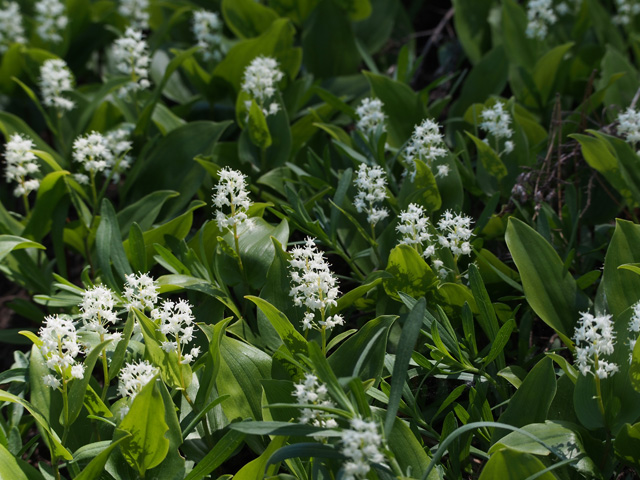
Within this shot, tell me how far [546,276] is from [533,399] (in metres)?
0.53

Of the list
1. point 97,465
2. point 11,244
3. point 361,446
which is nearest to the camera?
point 361,446

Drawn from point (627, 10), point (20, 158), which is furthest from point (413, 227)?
A: point (627, 10)

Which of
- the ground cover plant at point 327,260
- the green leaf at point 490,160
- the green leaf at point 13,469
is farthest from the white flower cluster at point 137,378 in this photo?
the green leaf at point 490,160

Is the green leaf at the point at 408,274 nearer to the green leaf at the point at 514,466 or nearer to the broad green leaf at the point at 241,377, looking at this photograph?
the broad green leaf at the point at 241,377

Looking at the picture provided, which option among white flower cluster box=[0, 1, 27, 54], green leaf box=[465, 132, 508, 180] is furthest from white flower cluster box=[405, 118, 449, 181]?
white flower cluster box=[0, 1, 27, 54]

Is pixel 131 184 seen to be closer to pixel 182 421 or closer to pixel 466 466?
pixel 182 421

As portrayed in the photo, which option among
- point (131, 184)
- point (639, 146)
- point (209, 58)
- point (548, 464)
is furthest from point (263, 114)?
point (548, 464)

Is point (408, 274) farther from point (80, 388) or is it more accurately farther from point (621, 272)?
point (80, 388)

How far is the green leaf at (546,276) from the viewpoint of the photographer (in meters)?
2.27

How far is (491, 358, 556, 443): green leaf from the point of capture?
1.87 m

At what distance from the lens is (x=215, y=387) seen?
2105 millimetres

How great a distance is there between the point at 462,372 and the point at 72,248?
2.03 metres

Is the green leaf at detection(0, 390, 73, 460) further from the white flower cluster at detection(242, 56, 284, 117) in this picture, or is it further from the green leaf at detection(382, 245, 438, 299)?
the white flower cluster at detection(242, 56, 284, 117)

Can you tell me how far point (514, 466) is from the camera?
1596mm
